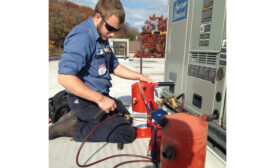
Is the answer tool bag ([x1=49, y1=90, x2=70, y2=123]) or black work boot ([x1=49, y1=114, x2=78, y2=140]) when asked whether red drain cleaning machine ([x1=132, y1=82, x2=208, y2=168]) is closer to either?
black work boot ([x1=49, y1=114, x2=78, y2=140])

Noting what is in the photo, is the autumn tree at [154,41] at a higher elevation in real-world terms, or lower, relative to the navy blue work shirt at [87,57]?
higher

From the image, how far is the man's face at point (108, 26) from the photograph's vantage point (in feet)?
5.10

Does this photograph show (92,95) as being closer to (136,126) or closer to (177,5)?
(136,126)

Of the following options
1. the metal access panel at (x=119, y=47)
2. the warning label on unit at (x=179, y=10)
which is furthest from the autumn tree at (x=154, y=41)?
the warning label on unit at (x=179, y=10)

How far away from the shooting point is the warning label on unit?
2.38 metres

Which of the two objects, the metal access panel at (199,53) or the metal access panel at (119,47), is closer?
the metal access panel at (199,53)

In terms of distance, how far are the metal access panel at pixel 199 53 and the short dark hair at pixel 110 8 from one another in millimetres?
951

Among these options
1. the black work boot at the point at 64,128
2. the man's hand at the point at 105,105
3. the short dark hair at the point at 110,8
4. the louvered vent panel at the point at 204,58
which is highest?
the short dark hair at the point at 110,8

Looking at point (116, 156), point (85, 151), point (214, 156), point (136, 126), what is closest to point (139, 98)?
point (136, 126)

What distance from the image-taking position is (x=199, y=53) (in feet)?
6.73

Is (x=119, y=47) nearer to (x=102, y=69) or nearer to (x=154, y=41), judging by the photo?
(x=154, y=41)

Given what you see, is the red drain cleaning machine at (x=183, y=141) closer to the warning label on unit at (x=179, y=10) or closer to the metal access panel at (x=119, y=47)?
the warning label on unit at (x=179, y=10)

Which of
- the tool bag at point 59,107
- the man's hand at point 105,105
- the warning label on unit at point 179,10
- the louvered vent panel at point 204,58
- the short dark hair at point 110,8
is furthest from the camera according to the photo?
the warning label on unit at point 179,10

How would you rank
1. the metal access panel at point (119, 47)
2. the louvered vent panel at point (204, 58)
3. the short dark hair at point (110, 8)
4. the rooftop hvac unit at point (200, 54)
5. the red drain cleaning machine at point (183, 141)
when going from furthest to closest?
1. the metal access panel at point (119, 47)
2. the louvered vent panel at point (204, 58)
3. the rooftop hvac unit at point (200, 54)
4. the short dark hair at point (110, 8)
5. the red drain cleaning machine at point (183, 141)
